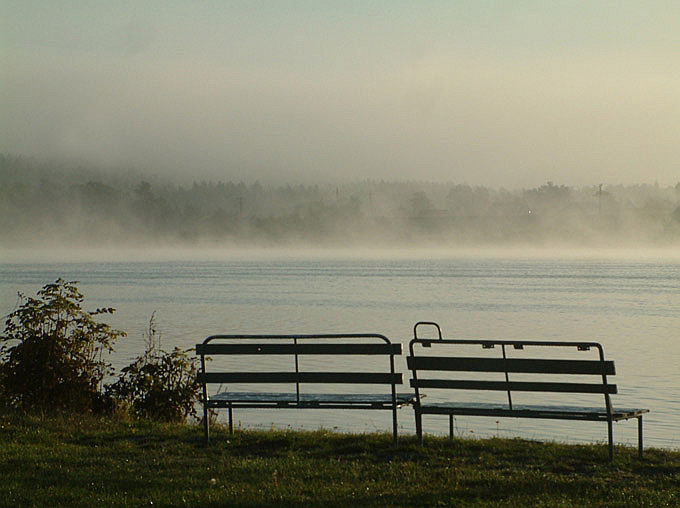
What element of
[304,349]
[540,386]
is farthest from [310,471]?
[540,386]

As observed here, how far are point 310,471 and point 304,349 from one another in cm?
158

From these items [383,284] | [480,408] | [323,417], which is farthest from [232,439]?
[383,284]

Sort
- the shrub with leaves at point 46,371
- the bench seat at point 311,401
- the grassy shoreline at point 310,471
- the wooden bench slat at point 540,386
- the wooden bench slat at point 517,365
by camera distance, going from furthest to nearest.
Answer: the shrub with leaves at point 46,371, the bench seat at point 311,401, the wooden bench slat at point 540,386, the wooden bench slat at point 517,365, the grassy shoreline at point 310,471

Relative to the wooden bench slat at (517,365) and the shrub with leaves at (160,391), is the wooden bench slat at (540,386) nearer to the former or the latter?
the wooden bench slat at (517,365)

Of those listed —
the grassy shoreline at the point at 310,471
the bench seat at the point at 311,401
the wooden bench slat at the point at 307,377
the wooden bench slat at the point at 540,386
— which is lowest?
the grassy shoreline at the point at 310,471

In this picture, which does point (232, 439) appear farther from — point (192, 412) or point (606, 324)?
point (606, 324)

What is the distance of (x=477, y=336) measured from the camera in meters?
35.9

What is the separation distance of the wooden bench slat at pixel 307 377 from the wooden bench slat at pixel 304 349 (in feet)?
0.69

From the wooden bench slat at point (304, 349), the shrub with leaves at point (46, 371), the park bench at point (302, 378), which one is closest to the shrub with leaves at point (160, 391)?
the shrub with leaves at point (46, 371)

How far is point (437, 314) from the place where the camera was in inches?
1893

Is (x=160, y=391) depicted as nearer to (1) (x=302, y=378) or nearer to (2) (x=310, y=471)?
(1) (x=302, y=378)

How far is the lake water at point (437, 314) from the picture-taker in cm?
1608

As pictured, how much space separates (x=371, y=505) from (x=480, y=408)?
95.2 inches

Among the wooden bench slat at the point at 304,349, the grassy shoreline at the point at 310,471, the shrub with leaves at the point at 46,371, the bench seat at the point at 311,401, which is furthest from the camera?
the shrub with leaves at the point at 46,371
